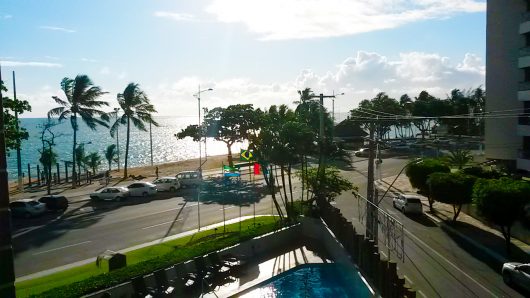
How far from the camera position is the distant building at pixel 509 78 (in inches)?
1622

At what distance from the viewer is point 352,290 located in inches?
734

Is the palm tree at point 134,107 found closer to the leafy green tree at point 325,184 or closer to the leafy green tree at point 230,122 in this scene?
the leafy green tree at point 230,122

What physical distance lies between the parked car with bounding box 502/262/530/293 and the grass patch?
11.3 metres

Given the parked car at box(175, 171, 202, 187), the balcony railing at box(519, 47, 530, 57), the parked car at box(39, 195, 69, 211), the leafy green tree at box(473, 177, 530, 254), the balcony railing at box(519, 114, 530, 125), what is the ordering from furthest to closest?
1. the parked car at box(175, 171, 202, 187)
2. the balcony railing at box(519, 114, 530, 125)
3. the balcony railing at box(519, 47, 530, 57)
4. the parked car at box(39, 195, 69, 211)
5. the leafy green tree at box(473, 177, 530, 254)

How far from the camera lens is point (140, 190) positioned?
133 ft

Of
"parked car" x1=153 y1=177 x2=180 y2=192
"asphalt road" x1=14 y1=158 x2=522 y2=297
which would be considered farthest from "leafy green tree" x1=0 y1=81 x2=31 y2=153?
"parked car" x1=153 y1=177 x2=180 y2=192

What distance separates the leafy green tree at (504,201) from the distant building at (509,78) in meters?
20.1

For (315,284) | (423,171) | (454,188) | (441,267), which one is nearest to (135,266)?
(315,284)

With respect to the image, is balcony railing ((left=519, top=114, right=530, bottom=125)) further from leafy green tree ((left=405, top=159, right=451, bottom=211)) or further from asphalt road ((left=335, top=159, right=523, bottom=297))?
asphalt road ((left=335, top=159, right=523, bottom=297))

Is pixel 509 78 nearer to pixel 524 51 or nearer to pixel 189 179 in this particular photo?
pixel 524 51

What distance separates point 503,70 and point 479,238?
2313 centimetres

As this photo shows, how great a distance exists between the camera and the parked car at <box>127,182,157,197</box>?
40.4 metres

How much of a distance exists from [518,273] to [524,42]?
97.8ft

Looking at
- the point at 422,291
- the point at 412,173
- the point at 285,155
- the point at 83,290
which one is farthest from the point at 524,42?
the point at 83,290
